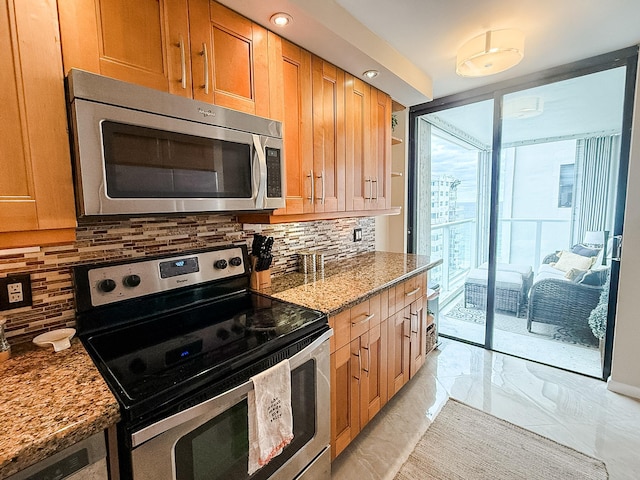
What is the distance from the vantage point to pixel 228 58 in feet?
4.33

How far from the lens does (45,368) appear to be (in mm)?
930

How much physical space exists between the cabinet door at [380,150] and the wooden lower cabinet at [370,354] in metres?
0.70

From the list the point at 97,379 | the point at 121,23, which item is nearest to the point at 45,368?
the point at 97,379

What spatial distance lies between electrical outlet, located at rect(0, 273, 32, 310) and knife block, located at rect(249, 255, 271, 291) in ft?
3.03

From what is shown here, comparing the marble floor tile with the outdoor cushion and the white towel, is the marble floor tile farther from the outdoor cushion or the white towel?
the outdoor cushion

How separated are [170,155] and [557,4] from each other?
2080mm

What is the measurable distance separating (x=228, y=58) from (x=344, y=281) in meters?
1.30

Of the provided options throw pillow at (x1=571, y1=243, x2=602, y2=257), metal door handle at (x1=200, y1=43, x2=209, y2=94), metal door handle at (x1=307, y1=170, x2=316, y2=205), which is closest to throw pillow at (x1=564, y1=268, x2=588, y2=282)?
throw pillow at (x1=571, y1=243, x2=602, y2=257)

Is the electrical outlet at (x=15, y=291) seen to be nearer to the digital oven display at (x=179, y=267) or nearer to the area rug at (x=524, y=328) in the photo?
the digital oven display at (x=179, y=267)

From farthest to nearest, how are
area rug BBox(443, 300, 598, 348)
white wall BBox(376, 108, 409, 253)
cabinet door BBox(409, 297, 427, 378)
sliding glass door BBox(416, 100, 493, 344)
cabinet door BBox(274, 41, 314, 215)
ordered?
1. white wall BBox(376, 108, 409, 253)
2. sliding glass door BBox(416, 100, 493, 344)
3. area rug BBox(443, 300, 598, 348)
4. cabinet door BBox(409, 297, 427, 378)
5. cabinet door BBox(274, 41, 314, 215)

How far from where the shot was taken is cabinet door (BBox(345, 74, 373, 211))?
6.70 ft

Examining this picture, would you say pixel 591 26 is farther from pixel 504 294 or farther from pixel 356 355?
pixel 356 355

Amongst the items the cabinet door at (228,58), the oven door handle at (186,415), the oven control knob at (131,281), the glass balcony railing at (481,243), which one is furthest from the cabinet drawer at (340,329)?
the glass balcony railing at (481,243)

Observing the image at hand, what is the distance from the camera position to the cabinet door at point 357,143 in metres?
2.04
